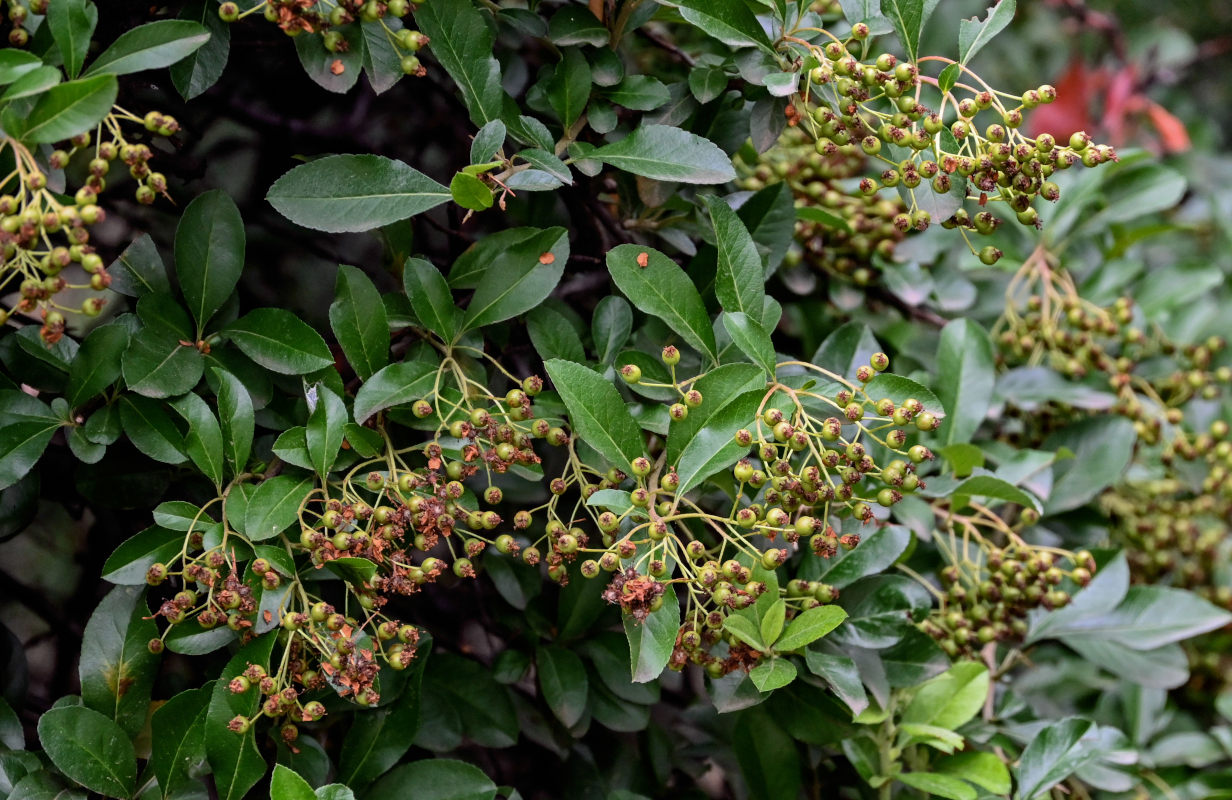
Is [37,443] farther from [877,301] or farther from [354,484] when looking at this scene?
[877,301]

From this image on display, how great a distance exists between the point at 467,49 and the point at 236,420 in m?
0.37

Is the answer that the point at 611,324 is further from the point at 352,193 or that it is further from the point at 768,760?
the point at 768,760

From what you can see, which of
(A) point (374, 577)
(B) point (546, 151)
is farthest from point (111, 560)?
(B) point (546, 151)

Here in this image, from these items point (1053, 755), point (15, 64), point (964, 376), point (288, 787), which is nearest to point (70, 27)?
point (15, 64)

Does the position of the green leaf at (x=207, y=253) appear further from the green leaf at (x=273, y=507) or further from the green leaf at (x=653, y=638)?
the green leaf at (x=653, y=638)

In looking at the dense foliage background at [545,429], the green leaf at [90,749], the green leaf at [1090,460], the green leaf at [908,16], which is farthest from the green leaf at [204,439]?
the green leaf at [1090,460]

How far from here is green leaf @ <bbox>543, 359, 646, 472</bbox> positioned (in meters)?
0.80

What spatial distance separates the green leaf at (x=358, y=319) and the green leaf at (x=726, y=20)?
36 centimetres

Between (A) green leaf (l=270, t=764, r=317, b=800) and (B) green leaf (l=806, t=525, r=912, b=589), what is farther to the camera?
(B) green leaf (l=806, t=525, r=912, b=589)

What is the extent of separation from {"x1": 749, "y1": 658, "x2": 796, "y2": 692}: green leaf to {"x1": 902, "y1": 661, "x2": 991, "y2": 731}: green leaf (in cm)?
27

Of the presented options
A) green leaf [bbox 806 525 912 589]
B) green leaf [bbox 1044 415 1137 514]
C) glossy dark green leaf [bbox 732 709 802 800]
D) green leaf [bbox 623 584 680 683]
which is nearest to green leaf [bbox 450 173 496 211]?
green leaf [bbox 623 584 680 683]

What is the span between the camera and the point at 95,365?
2.69 feet

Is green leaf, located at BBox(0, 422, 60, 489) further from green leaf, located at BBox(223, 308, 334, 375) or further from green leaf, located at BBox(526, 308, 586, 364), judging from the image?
green leaf, located at BBox(526, 308, 586, 364)

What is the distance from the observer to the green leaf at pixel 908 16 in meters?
0.87
